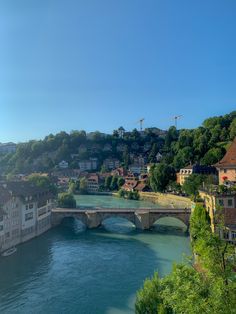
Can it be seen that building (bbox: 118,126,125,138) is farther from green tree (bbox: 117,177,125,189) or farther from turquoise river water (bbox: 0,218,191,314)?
turquoise river water (bbox: 0,218,191,314)

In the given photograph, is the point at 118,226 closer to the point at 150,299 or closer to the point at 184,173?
the point at 184,173

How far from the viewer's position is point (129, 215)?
53.0m

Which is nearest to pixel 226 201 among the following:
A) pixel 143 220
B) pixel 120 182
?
pixel 143 220

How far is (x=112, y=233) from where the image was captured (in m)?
49.8

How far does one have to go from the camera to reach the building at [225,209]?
28864mm

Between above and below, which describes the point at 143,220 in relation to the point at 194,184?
below

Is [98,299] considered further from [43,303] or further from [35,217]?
[35,217]

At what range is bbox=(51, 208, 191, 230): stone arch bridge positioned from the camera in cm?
5156

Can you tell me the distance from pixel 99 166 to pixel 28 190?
102067 millimetres

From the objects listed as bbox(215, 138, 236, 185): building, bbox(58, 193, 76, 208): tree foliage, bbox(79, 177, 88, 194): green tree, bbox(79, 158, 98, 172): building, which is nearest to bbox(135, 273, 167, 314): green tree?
bbox(215, 138, 236, 185): building

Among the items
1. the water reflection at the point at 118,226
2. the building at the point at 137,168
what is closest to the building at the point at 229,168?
the water reflection at the point at 118,226

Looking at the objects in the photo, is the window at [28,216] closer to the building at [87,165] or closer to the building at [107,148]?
the building at [87,165]

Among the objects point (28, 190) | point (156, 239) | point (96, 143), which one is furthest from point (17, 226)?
point (96, 143)

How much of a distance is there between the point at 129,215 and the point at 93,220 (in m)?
5.25
